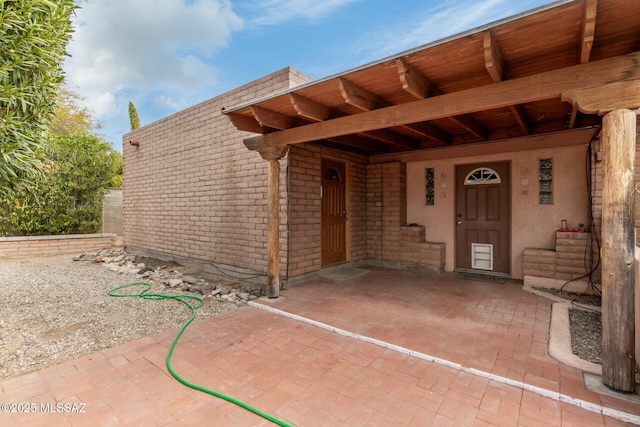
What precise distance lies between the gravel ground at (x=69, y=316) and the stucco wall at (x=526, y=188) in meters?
4.25

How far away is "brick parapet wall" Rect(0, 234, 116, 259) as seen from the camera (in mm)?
7812

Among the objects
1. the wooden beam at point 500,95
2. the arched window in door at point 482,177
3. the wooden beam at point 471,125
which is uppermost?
the wooden beam at point 471,125

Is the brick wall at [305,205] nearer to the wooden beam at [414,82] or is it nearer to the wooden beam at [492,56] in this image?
the wooden beam at [414,82]

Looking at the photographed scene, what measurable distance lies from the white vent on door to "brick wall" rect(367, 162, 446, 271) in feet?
1.76

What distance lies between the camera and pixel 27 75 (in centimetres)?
275

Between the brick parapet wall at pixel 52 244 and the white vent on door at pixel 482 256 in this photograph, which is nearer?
the white vent on door at pixel 482 256

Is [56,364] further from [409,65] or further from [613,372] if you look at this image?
[613,372]

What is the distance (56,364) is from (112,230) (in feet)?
33.2

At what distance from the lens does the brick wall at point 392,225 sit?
5.84 m

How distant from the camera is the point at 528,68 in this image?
2.54m

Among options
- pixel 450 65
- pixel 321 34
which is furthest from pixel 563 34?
pixel 321 34

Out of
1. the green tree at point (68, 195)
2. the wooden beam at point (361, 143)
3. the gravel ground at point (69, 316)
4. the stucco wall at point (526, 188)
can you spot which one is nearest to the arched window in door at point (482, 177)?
the stucco wall at point (526, 188)

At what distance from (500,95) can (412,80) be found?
735mm

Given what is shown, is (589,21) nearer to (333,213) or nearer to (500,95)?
(500,95)
